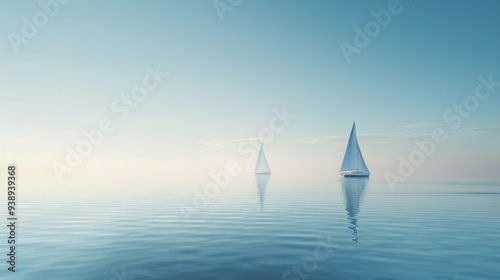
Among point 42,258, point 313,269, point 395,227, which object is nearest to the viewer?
point 313,269

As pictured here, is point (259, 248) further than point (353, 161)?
No

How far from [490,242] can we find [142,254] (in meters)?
20.6

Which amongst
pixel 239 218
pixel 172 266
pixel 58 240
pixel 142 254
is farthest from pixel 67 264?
pixel 239 218

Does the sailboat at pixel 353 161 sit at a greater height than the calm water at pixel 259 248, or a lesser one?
greater

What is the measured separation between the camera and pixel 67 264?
13.6 metres

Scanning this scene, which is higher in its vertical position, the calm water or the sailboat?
the sailboat

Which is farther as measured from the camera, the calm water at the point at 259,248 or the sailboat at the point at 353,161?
the sailboat at the point at 353,161

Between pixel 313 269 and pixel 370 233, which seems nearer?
pixel 313 269

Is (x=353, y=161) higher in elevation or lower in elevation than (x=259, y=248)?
higher

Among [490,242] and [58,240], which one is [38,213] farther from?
[490,242]

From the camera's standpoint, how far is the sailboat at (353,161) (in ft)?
396

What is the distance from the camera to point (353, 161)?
125438mm

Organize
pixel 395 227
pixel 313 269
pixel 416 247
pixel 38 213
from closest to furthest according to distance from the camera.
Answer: pixel 313 269
pixel 416 247
pixel 395 227
pixel 38 213

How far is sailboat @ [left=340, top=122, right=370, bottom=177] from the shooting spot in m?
121
